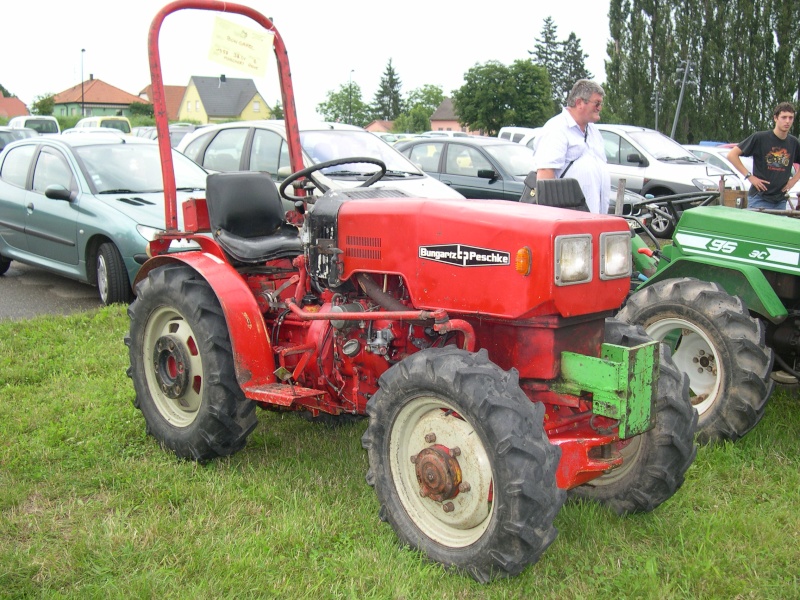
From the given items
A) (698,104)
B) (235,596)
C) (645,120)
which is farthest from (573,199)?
(645,120)

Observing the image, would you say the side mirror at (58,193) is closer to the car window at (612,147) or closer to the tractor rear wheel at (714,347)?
the tractor rear wheel at (714,347)

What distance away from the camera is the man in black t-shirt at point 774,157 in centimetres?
785

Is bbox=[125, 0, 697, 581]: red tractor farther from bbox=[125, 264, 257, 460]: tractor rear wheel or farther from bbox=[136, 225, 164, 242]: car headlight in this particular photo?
bbox=[136, 225, 164, 242]: car headlight

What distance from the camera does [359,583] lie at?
294cm

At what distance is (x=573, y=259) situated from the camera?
9.68 feet

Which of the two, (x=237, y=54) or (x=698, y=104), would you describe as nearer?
(x=237, y=54)

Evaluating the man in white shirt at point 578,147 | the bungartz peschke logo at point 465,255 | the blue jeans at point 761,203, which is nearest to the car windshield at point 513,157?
the blue jeans at point 761,203

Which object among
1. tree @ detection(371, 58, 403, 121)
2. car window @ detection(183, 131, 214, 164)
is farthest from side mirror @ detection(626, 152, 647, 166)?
tree @ detection(371, 58, 403, 121)

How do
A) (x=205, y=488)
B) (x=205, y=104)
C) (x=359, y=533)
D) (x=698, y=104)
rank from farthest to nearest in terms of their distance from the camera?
1. (x=205, y=104)
2. (x=698, y=104)
3. (x=205, y=488)
4. (x=359, y=533)

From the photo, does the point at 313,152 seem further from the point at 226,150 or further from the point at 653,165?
the point at 653,165

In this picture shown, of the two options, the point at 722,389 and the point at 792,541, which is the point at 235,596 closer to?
the point at 792,541

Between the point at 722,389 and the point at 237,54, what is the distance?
9.84 feet

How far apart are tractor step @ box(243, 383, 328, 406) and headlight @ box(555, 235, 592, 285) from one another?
1.30 metres

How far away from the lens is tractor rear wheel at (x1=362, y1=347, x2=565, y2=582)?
2742 millimetres
